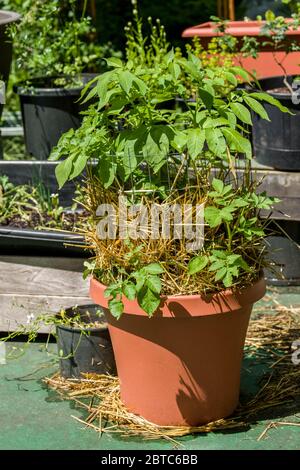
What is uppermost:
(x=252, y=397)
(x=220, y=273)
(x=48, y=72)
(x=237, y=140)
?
(x=48, y=72)

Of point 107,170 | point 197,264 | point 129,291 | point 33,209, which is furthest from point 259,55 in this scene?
point 129,291

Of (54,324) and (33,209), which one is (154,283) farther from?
(33,209)

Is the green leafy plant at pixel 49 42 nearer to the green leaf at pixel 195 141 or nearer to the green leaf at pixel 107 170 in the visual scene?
the green leaf at pixel 107 170

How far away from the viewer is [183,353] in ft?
10.4

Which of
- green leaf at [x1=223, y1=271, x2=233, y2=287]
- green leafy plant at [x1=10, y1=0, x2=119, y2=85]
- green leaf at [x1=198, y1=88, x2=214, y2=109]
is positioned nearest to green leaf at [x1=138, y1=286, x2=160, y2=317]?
green leaf at [x1=223, y1=271, x2=233, y2=287]

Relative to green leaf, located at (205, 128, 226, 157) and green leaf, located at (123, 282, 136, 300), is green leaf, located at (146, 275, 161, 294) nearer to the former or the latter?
green leaf, located at (123, 282, 136, 300)

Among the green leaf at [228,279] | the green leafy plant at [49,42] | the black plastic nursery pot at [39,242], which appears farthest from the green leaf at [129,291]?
the green leafy plant at [49,42]

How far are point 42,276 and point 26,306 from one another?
147mm

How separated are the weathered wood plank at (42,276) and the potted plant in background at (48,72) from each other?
1.60 metres

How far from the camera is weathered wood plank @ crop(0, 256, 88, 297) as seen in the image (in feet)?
13.0

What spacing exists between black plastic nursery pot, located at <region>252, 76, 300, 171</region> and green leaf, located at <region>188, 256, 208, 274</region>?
61.6 inches
